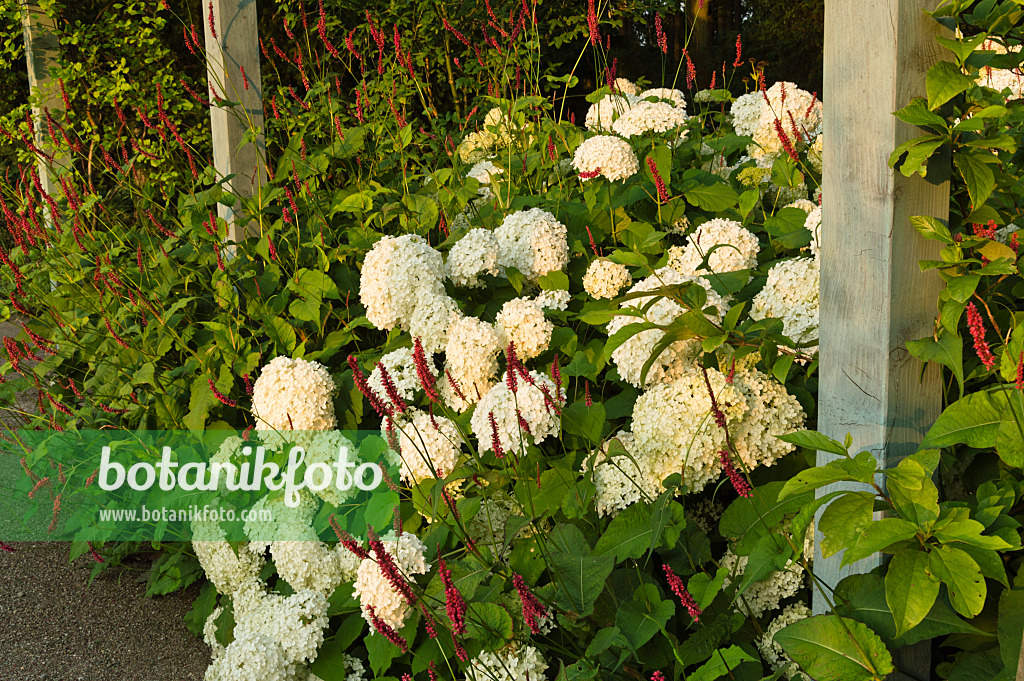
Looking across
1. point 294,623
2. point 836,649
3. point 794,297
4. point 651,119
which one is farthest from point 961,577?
point 651,119

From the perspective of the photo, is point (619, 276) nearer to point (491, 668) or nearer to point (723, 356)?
point (723, 356)

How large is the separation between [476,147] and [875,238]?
98.3 inches

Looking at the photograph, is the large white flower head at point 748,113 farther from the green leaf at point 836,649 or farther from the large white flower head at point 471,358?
the green leaf at point 836,649

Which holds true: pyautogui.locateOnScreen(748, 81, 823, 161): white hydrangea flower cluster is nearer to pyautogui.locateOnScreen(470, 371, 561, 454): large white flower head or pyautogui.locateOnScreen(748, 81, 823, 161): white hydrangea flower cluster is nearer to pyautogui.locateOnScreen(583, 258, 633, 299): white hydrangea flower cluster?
pyautogui.locateOnScreen(583, 258, 633, 299): white hydrangea flower cluster

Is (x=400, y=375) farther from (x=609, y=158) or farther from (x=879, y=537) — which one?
(x=879, y=537)

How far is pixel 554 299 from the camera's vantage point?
239 cm

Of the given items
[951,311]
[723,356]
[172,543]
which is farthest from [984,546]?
[172,543]

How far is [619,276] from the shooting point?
7.54 feet

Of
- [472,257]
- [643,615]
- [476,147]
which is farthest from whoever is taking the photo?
[476,147]

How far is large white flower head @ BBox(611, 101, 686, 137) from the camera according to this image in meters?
2.79

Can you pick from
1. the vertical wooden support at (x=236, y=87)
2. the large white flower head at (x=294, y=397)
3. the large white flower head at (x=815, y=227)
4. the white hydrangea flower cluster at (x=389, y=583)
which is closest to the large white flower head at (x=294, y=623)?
the white hydrangea flower cluster at (x=389, y=583)

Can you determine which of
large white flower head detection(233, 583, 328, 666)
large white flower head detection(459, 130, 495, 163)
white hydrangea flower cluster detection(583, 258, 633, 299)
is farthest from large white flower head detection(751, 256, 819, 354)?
large white flower head detection(459, 130, 495, 163)

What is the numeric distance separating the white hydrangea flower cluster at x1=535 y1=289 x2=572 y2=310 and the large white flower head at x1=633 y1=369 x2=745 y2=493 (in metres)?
0.58

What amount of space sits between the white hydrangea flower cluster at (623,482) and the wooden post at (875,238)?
45cm
